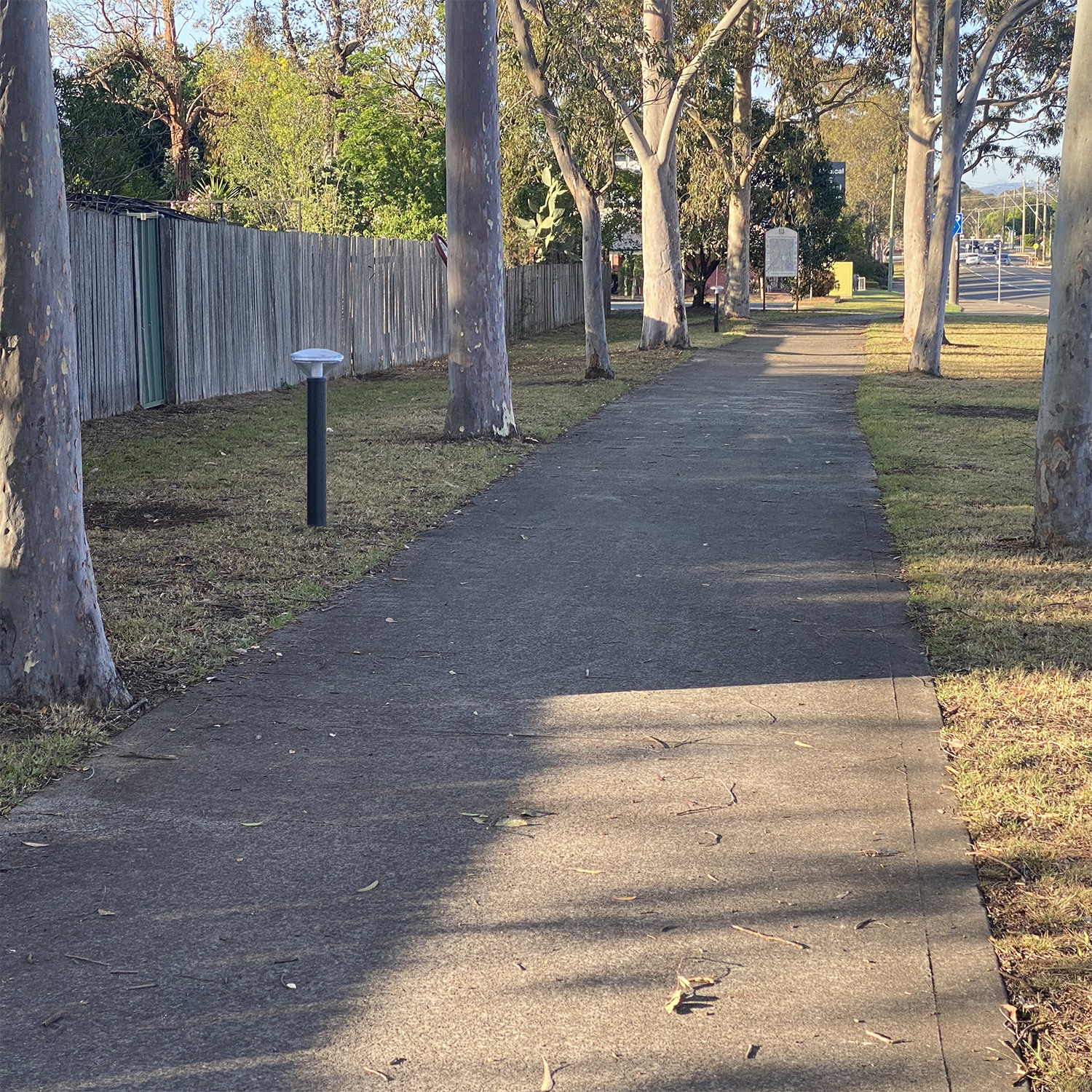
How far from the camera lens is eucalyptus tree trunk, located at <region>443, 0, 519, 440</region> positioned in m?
13.2

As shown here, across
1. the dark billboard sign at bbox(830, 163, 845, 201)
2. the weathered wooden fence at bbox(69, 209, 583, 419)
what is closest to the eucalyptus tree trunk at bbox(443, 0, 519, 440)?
the weathered wooden fence at bbox(69, 209, 583, 419)

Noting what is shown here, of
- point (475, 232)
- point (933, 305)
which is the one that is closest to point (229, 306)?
point (475, 232)

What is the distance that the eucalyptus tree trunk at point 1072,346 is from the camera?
8164mm

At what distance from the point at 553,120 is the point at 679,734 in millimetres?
16919

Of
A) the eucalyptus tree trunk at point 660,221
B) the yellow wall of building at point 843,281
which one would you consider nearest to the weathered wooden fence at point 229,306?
the eucalyptus tree trunk at point 660,221

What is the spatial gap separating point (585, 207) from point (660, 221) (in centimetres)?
812

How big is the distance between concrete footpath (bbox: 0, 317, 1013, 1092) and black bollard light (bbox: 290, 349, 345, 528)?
164 centimetres

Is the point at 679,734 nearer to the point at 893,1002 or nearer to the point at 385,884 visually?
the point at 385,884

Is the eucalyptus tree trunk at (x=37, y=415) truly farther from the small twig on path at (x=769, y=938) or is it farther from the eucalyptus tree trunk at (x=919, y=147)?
the eucalyptus tree trunk at (x=919, y=147)

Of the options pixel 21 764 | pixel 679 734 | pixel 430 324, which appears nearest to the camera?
pixel 21 764

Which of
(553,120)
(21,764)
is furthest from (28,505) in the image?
(553,120)

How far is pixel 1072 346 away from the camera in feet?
27.2

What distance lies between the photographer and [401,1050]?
3.10 metres

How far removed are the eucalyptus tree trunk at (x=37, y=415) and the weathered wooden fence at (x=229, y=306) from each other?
7.88m
